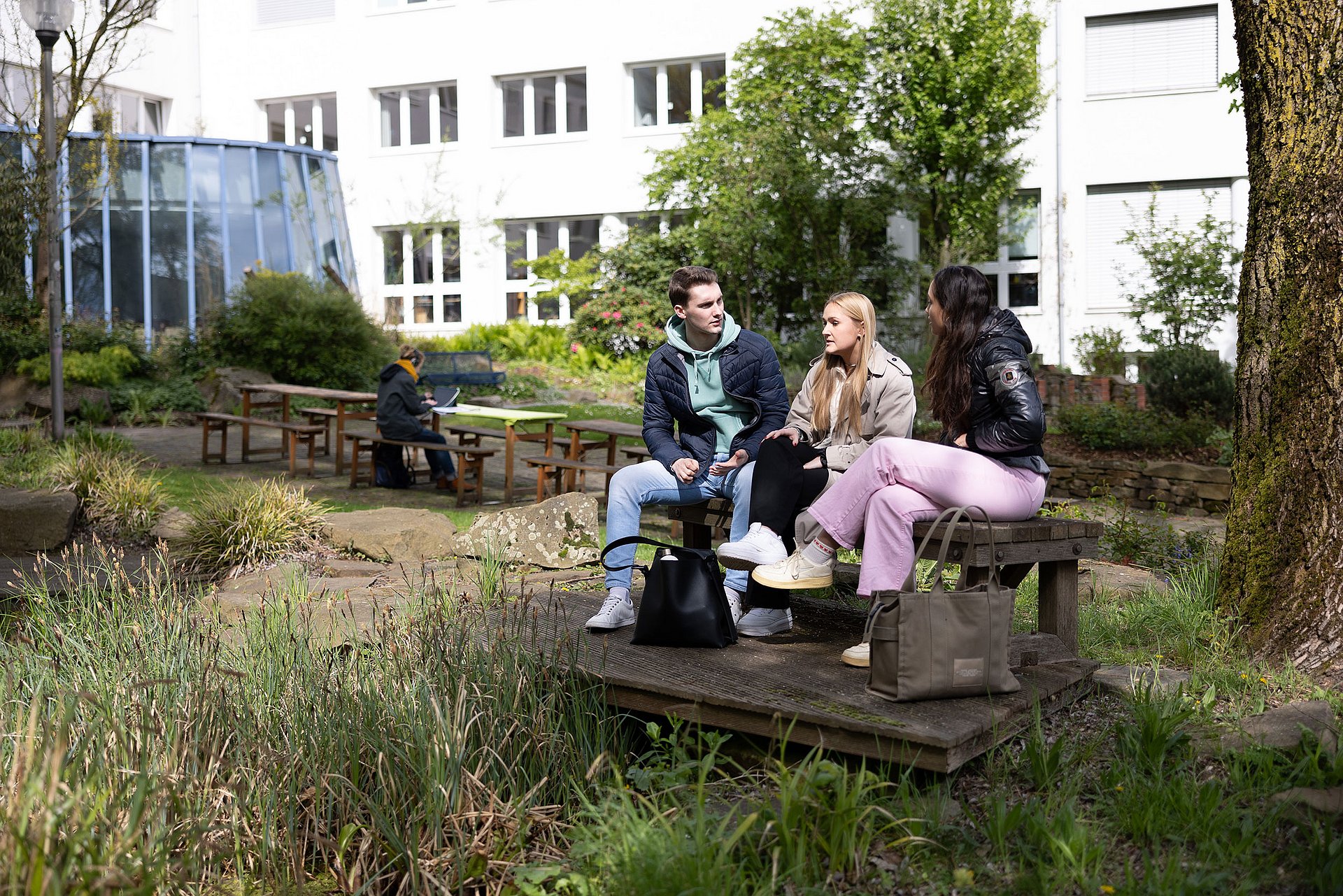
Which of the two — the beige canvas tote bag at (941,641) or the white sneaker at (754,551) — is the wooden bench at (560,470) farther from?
the beige canvas tote bag at (941,641)

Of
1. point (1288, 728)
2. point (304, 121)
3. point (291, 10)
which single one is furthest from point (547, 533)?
point (291, 10)

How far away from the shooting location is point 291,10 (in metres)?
27.5

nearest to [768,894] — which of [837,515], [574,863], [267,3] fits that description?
[574,863]

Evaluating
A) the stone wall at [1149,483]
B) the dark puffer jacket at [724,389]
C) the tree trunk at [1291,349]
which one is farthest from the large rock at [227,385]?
the tree trunk at [1291,349]

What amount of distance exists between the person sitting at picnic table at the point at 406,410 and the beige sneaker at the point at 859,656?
772 cm

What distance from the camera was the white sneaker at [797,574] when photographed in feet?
14.4

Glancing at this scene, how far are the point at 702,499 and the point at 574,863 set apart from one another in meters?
2.20

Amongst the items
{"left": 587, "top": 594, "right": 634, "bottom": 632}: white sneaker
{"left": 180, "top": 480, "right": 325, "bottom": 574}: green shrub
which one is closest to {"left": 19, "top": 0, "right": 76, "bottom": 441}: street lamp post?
{"left": 180, "top": 480, "right": 325, "bottom": 574}: green shrub

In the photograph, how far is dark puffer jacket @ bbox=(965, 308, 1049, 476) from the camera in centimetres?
427

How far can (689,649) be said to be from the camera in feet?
14.5

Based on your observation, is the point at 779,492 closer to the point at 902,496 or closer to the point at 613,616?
the point at 902,496

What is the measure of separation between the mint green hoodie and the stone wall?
525 cm

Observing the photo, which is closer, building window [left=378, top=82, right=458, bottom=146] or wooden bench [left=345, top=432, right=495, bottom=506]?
wooden bench [left=345, top=432, right=495, bottom=506]

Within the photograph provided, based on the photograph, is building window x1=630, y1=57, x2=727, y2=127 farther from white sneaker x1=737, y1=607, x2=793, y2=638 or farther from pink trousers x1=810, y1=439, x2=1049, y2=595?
pink trousers x1=810, y1=439, x2=1049, y2=595
